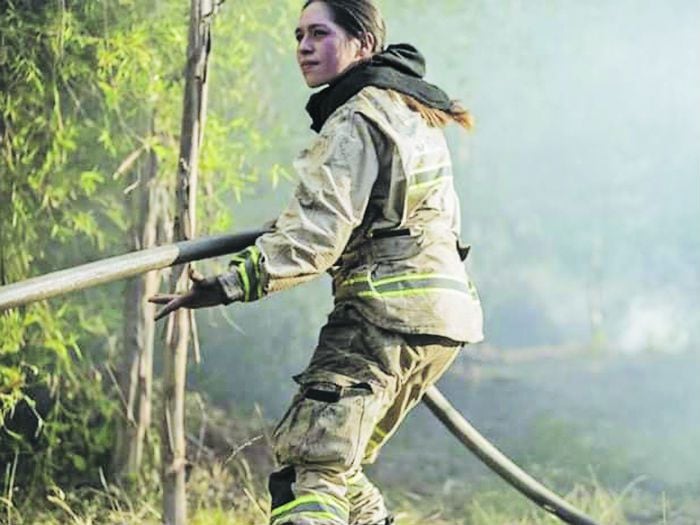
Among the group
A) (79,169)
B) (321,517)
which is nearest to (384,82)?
(321,517)

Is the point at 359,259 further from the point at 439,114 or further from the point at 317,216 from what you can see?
the point at 439,114

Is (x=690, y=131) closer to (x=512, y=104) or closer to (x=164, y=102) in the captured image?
(x=512, y=104)

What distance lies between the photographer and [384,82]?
278 cm

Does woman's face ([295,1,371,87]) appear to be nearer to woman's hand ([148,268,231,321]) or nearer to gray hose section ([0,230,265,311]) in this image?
gray hose section ([0,230,265,311])

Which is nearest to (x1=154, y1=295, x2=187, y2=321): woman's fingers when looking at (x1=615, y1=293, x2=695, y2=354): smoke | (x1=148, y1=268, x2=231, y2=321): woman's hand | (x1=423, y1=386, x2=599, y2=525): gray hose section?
(x1=148, y1=268, x2=231, y2=321): woman's hand

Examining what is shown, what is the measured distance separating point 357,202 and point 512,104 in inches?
127

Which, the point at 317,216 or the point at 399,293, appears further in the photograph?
the point at 399,293

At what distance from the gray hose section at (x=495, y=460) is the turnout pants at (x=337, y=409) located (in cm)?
63

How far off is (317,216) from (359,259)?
0.78 feet

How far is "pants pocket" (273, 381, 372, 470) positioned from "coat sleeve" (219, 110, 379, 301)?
250 millimetres

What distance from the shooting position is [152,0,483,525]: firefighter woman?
2.57 metres

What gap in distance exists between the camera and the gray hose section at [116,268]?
244cm

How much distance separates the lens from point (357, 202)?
261 centimetres

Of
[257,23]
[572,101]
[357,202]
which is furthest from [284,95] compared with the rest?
[357,202]
